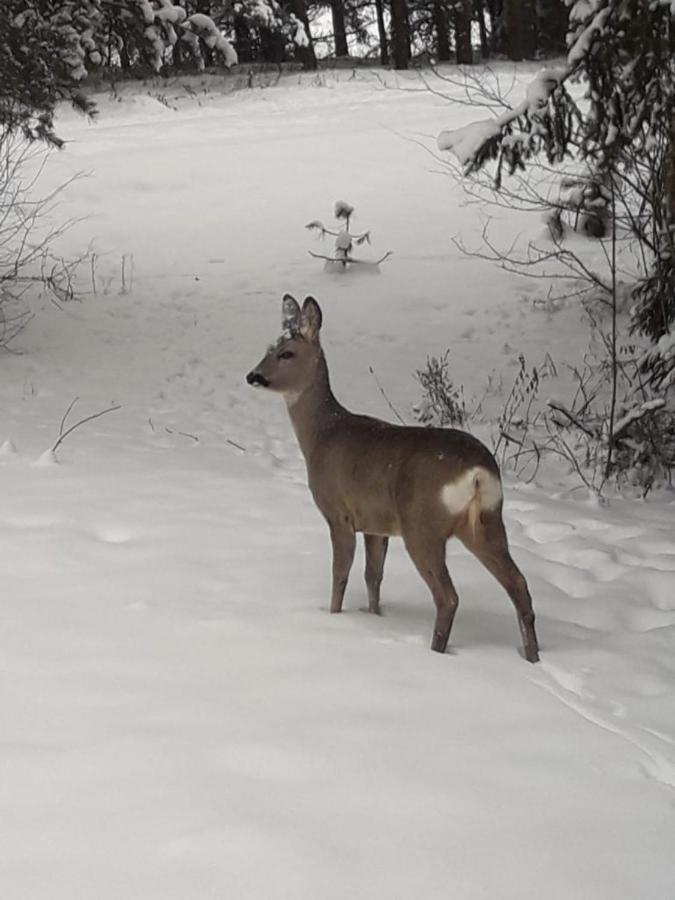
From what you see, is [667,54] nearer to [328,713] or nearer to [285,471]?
[285,471]

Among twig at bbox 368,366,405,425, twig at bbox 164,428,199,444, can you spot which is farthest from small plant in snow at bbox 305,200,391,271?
twig at bbox 164,428,199,444

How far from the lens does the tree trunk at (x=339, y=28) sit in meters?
34.7

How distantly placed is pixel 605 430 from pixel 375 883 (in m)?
5.85

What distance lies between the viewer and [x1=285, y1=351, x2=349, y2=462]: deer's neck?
4.86 metres

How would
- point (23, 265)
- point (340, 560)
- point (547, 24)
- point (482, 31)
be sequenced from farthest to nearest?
point (482, 31)
point (547, 24)
point (23, 265)
point (340, 560)

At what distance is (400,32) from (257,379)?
26118 mm

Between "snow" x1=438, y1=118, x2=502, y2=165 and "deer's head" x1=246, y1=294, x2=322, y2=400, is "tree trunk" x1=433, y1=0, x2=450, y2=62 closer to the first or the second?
"snow" x1=438, y1=118, x2=502, y2=165

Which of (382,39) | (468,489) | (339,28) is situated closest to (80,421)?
(468,489)

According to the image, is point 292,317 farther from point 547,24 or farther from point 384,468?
point 547,24

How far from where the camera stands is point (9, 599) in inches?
172

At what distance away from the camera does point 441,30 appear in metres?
32.0

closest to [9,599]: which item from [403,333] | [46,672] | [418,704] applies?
[46,672]

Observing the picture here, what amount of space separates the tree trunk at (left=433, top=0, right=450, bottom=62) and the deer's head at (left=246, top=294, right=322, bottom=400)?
2842cm

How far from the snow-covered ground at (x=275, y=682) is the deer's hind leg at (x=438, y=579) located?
97mm
